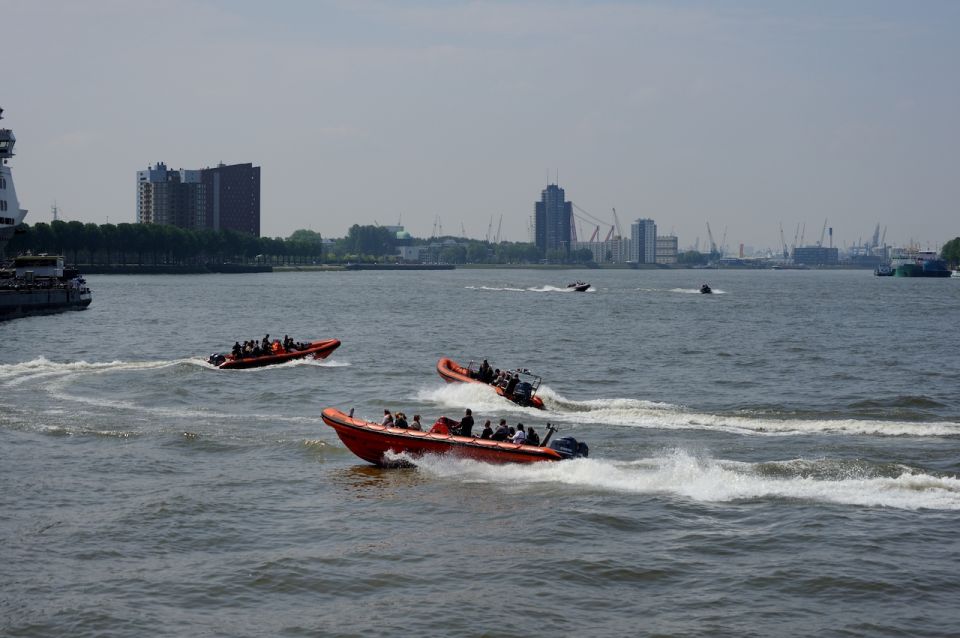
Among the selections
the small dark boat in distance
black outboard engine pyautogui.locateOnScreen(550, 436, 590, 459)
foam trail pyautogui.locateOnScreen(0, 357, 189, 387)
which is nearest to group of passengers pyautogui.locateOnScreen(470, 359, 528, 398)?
black outboard engine pyautogui.locateOnScreen(550, 436, 590, 459)

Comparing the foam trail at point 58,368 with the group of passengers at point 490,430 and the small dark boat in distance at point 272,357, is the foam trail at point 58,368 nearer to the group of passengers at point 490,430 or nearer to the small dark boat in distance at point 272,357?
the small dark boat in distance at point 272,357

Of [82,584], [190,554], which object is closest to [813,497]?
[190,554]

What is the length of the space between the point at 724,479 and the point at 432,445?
868 centimetres

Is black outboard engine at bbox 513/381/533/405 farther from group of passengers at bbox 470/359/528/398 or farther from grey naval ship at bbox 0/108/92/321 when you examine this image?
grey naval ship at bbox 0/108/92/321

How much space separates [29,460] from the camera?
3288 centimetres

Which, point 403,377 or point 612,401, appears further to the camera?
point 403,377

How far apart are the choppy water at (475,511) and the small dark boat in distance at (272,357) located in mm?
1492

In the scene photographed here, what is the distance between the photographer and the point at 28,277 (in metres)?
110

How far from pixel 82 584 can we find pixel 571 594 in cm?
997

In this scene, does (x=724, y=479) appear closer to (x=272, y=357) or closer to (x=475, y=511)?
(x=475, y=511)

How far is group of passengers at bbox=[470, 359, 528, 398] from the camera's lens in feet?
147

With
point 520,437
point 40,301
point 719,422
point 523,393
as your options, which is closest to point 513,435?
point 520,437

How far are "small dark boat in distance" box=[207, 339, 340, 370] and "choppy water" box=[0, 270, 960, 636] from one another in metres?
1.49

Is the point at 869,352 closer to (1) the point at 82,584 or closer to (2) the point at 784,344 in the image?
(2) the point at 784,344
